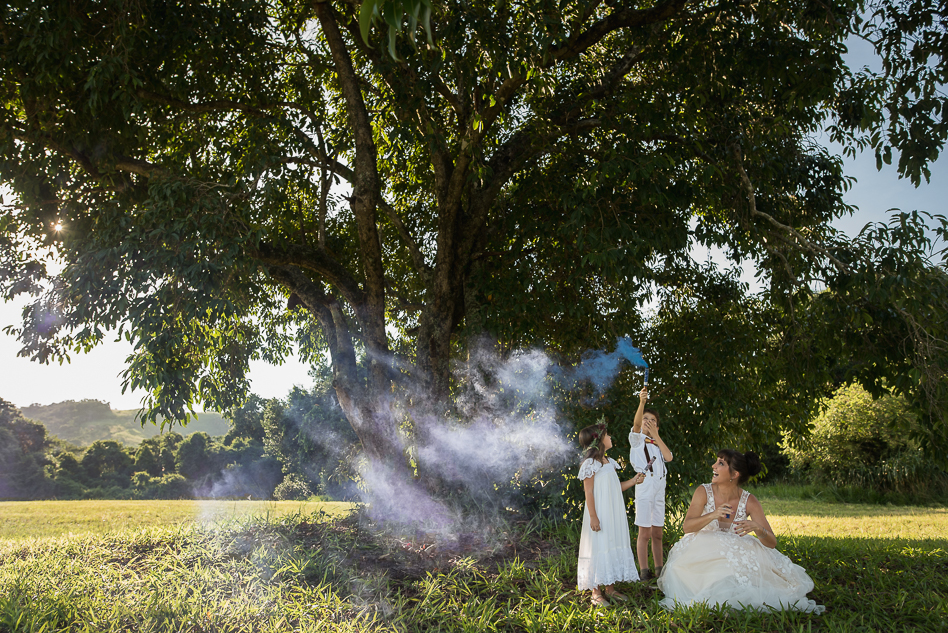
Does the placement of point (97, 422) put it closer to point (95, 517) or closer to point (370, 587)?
point (95, 517)

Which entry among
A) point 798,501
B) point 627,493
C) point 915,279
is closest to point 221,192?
point 627,493

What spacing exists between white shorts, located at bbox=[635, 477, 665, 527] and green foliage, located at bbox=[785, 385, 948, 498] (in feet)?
42.3

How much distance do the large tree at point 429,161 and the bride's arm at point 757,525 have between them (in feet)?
8.48

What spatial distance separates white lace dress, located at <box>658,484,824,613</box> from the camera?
469 cm

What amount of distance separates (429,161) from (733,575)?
760 cm

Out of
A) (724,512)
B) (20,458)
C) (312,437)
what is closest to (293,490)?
(312,437)

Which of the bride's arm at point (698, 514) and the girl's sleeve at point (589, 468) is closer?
the bride's arm at point (698, 514)

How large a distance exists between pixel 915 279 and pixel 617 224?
10.2 ft

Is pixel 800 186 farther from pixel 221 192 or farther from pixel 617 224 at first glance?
pixel 221 192

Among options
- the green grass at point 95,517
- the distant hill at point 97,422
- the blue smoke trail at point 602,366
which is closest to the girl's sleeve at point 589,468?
the blue smoke trail at point 602,366

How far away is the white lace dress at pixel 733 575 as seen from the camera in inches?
185

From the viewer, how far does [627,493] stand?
283 inches

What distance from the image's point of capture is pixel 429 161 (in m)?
9.98

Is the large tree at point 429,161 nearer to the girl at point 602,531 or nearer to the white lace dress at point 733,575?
the girl at point 602,531
